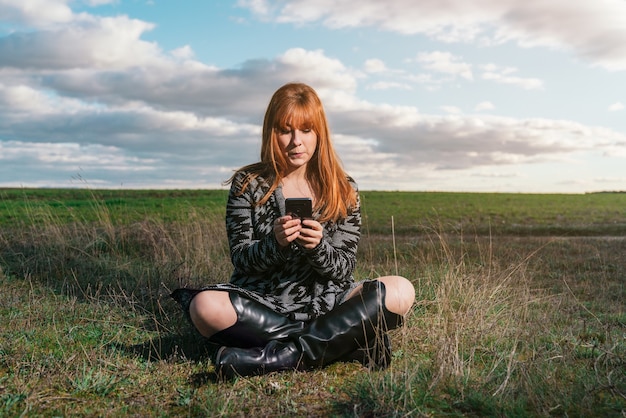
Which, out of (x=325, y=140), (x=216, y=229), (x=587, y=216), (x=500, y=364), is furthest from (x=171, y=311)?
(x=587, y=216)

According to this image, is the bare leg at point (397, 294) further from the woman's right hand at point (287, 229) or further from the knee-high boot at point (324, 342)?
the woman's right hand at point (287, 229)

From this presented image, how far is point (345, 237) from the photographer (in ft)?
12.4

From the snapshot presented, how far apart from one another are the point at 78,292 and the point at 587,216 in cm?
2134

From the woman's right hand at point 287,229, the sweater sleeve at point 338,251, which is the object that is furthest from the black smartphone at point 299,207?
the sweater sleeve at point 338,251

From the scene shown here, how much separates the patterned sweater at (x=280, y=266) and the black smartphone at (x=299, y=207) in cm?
39

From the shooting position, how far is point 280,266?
369 centimetres

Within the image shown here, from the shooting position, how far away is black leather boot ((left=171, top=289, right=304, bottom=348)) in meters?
3.46

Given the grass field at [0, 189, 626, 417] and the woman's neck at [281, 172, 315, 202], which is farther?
the woman's neck at [281, 172, 315, 202]

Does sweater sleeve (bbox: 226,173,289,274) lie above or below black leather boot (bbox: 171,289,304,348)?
above

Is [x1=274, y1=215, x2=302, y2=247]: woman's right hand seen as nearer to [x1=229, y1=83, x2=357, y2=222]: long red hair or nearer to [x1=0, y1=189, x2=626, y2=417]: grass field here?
[x1=229, y1=83, x2=357, y2=222]: long red hair

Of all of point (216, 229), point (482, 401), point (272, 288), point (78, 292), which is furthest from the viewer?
point (216, 229)

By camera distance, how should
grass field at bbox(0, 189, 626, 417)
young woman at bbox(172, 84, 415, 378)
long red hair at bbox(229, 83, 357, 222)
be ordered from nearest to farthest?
grass field at bbox(0, 189, 626, 417) → young woman at bbox(172, 84, 415, 378) → long red hair at bbox(229, 83, 357, 222)

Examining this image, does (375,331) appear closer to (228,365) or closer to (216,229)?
(228,365)

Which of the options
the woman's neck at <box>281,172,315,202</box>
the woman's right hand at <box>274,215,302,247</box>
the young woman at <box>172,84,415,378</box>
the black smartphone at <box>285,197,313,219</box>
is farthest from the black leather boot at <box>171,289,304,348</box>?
the woman's neck at <box>281,172,315,202</box>
